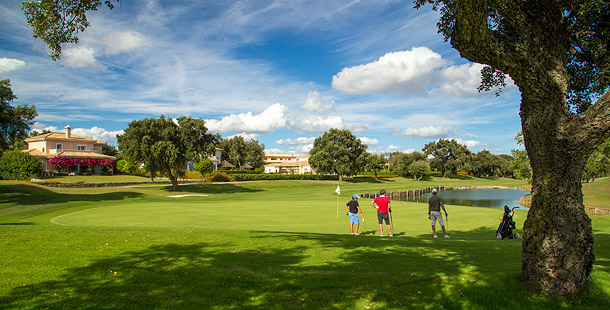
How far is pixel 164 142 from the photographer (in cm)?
4234

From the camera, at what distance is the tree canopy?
41969 millimetres

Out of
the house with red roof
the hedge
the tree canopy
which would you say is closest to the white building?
the hedge

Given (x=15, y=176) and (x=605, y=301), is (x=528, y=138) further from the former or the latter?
(x=15, y=176)

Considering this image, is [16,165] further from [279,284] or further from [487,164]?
[487,164]

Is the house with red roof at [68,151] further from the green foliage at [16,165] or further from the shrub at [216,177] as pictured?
the shrub at [216,177]

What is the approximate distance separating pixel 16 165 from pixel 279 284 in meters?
59.0

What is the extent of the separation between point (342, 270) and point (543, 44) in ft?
17.2

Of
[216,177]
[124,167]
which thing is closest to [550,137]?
[216,177]

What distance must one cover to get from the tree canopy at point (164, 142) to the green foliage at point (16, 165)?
17.6 metres

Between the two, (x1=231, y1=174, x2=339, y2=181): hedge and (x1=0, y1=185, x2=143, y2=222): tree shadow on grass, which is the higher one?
(x1=231, y1=174, x2=339, y2=181): hedge

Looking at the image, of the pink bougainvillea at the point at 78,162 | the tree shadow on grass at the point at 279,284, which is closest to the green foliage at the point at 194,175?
the pink bougainvillea at the point at 78,162

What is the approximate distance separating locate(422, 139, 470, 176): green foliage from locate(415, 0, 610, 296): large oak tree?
111 m

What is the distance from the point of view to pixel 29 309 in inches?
180

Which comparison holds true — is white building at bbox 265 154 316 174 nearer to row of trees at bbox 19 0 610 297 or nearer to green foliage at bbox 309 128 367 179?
green foliage at bbox 309 128 367 179
